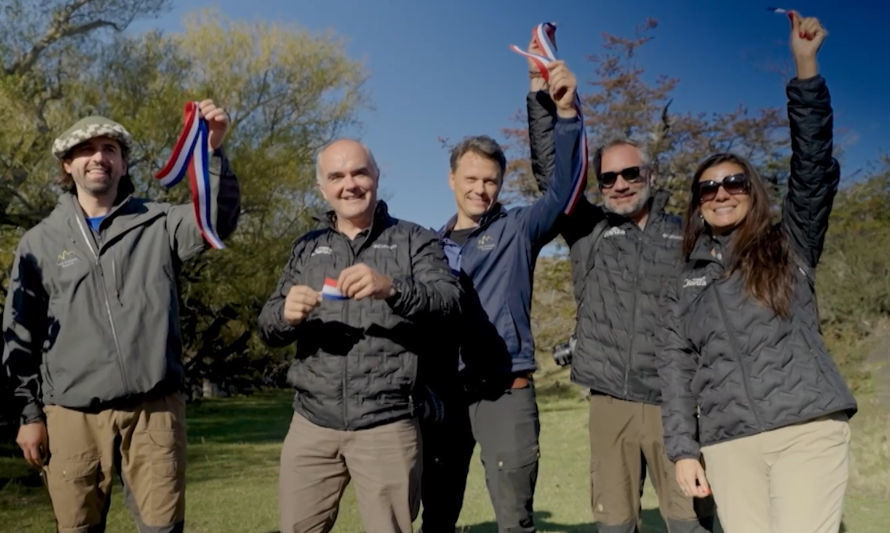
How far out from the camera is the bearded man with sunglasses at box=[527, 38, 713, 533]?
126 inches

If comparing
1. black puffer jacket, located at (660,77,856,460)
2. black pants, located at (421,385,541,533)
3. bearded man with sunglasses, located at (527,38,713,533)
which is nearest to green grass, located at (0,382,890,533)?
black pants, located at (421,385,541,533)

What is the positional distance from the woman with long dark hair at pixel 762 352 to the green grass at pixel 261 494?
10.00 feet

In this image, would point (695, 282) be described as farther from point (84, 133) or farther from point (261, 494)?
point (261, 494)

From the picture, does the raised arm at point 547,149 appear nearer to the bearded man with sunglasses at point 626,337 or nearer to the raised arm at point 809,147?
the bearded man with sunglasses at point 626,337

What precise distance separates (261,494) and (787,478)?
6.08m

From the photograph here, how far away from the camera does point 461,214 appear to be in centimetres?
367

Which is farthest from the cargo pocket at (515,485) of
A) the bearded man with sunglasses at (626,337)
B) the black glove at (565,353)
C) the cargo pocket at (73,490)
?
the cargo pocket at (73,490)

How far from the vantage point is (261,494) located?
753cm

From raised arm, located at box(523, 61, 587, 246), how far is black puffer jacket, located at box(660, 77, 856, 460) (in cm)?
64

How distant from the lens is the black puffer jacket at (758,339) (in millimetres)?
2578

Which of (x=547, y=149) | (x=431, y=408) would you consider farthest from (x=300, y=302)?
(x=547, y=149)

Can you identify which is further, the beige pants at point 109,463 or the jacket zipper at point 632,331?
the jacket zipper at point 632,331

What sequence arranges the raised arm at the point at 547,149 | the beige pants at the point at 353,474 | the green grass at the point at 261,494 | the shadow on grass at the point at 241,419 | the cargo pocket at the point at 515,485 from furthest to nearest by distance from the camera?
the shadow on grass at the point at 241,419 < the green grass at the point at 261,494 < the raised arm at the point at 547,149 < the cargo pocket at the point at 515,485 < the beige pants at the point at 353,474

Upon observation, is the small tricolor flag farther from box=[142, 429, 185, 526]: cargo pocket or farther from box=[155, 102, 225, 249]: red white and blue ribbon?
box=[142, 429, 185, 526]: cargo pocket
